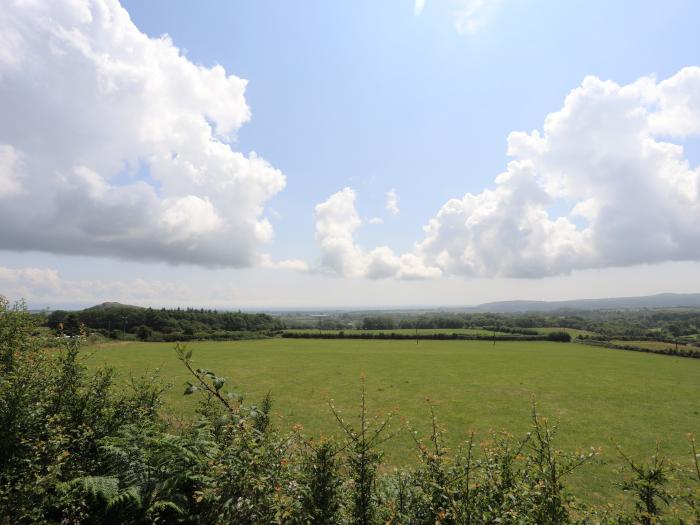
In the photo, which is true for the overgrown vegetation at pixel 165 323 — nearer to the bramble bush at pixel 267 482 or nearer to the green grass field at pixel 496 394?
the green grass field at pixel 496 394

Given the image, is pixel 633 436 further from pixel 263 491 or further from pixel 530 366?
pixel 530 366

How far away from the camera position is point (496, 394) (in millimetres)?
28422

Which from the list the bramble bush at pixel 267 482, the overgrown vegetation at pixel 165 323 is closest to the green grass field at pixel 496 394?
the bramble bush at pixel 267 482

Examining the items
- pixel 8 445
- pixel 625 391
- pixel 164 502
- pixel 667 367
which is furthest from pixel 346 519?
pixel 667 367

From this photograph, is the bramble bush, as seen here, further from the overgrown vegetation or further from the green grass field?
the overgrown vegetation

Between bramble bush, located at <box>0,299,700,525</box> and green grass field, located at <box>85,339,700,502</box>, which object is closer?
bramble bush, located at <box>0,299,700,525</box>

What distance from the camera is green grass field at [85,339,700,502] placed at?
17.8 meters

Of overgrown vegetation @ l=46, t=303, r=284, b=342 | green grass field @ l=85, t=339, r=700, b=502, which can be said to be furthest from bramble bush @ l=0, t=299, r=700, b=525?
overgrown vegetation @ l=46, t=303, r=284, b=342

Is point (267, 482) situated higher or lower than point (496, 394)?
higher

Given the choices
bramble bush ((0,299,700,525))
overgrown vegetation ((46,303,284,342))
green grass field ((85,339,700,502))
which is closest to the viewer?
bramble bush ((0,299,700,525))

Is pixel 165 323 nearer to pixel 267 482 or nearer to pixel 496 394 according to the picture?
pixel 496 394

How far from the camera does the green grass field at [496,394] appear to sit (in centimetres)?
1784

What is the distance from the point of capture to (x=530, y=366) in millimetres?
45812

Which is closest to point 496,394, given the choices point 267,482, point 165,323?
point 267,482
